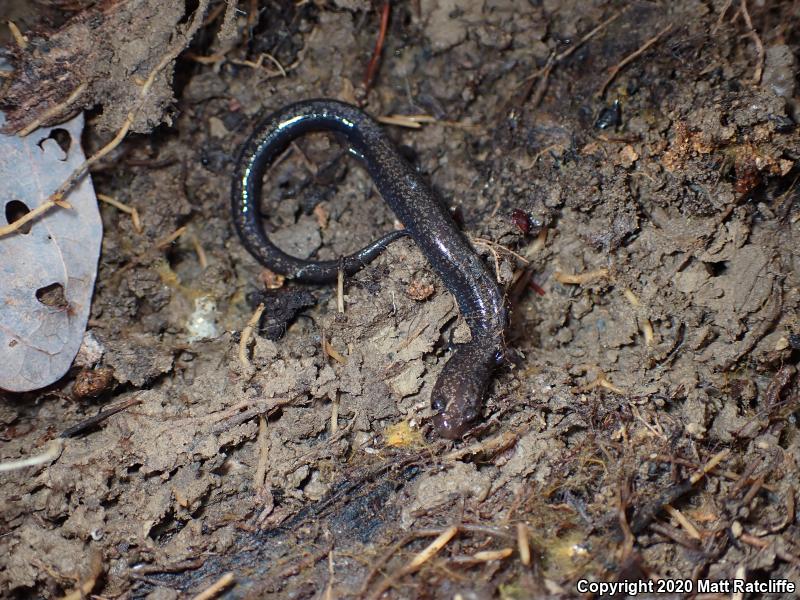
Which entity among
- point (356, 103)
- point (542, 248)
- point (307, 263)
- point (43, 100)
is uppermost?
point (43, 100)

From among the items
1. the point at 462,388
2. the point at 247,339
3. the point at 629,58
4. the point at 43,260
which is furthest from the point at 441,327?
the point at 43,260

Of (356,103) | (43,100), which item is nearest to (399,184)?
(356,103)

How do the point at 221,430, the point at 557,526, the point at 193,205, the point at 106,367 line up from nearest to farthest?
the point at 557,526
the point at 221,430
the point at 106,367
the point at 193,205

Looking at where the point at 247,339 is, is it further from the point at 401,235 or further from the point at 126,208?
the point at 126,208

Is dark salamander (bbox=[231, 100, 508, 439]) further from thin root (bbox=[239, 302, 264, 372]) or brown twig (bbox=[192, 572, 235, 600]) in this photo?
brown twig (bbox=[192, 572, 235, 600])

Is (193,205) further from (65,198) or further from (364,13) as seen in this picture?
(364,13)

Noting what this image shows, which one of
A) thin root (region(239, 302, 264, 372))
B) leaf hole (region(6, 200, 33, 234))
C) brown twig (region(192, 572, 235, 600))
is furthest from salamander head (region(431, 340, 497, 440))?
leaf hole (region(6, 200, 33, 234))

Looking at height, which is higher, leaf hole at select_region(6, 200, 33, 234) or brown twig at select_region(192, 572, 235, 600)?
leaf hole at select_region(6, 200, 33, 234)

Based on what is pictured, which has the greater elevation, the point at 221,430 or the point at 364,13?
the point at 364,13
